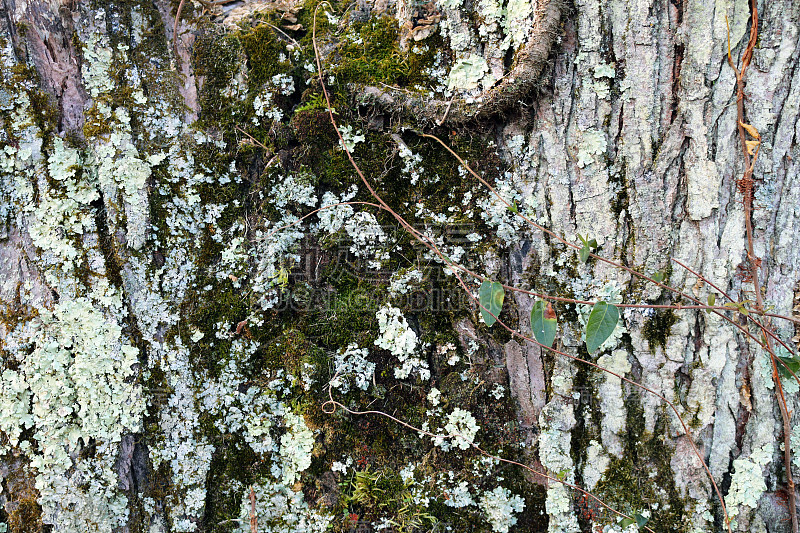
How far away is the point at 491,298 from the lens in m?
1.41

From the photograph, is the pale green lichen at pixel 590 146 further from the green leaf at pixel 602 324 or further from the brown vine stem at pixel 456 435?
the brown vine stem at pixel 456 435

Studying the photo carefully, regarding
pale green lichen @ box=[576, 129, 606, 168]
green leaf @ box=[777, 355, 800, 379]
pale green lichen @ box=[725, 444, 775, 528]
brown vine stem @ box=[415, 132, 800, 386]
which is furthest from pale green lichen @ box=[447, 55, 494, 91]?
pale green lichen @ box=[725, 444, 775, 528]

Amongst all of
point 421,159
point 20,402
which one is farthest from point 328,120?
point 20,402

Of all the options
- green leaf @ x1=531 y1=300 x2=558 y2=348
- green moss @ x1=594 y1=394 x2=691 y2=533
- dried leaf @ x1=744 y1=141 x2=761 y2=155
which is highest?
dried leaf @ x1=744 y1=141 x2=761 y2=155

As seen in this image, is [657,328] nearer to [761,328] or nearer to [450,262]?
[761,328]

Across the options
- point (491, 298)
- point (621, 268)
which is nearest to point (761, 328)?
point (621, 268)

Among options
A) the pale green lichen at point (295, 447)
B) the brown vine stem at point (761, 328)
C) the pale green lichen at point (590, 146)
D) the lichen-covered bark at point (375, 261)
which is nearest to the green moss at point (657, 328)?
the lichen-covered bark at point (375, 261)

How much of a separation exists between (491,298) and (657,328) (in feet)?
1.85

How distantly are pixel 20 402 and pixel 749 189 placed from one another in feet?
8.18

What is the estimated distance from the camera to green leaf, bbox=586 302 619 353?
51.7 inches

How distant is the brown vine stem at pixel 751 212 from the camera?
4.52 ft

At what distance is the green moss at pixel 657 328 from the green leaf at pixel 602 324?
0.24 meters

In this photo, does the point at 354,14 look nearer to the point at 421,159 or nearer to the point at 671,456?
the point at 421,159

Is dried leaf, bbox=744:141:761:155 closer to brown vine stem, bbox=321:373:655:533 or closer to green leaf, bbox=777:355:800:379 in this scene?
green leaf, bbox=777:355:800:379
